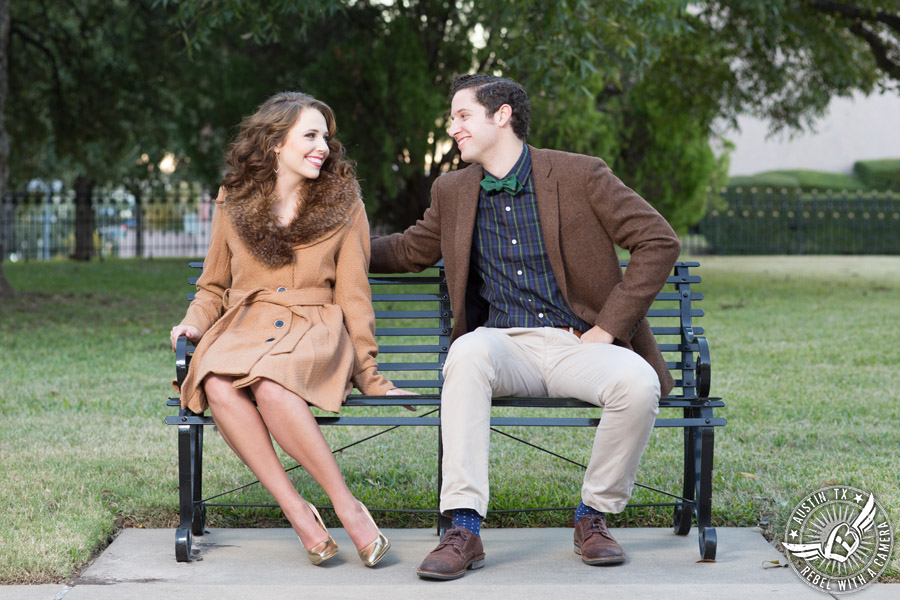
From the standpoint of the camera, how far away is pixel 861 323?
1038 cm

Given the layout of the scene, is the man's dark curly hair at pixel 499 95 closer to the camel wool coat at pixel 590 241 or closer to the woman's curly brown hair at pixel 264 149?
the camel wool coat at pixel 590 241

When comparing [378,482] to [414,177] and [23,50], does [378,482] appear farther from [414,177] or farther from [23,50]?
[23,50]

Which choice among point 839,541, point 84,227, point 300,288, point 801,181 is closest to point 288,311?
point 300,288

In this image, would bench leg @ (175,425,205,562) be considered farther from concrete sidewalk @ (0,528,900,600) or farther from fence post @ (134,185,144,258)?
fence post @ (134,185,144,258)

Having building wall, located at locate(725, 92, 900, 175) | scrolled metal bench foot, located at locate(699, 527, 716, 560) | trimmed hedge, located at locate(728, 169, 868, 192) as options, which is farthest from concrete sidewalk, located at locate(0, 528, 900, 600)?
building wall, located at locate(725, 92, 900, 175)

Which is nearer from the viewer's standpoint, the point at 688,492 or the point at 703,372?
the point at 703,372

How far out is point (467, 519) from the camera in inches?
137

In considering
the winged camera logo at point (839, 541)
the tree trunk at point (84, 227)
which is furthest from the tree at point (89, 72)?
the winged camera logo at point (839, 541)

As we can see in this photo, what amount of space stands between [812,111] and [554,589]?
1519 cm

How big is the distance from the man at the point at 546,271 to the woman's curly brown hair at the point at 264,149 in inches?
18.9

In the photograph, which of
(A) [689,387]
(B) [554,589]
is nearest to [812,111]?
(A) [689,387]

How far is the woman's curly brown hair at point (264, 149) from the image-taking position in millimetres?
4023

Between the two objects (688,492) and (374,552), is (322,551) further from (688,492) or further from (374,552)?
(688,492)

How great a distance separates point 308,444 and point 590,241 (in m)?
1.27
